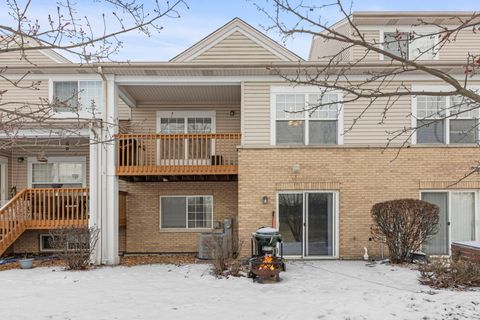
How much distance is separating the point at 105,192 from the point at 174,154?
2268 millimetres

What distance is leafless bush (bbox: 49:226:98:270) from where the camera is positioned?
10914 millimetres

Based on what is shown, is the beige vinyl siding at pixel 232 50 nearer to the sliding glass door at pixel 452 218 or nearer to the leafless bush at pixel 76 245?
the leafless bush at pixel 76 245

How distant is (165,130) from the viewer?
14227 millimetres

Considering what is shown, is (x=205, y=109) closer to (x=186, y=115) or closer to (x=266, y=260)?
(x=186, y=115)

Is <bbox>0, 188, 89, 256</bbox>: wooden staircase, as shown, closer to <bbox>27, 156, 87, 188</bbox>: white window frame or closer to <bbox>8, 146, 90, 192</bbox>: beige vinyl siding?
<bbox>27, 156, 87, 188</bbox>: white window frame

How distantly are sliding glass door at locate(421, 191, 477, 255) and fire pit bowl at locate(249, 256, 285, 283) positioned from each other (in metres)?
5.35

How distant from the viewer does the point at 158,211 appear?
14.0m

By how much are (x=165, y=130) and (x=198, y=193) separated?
2.47 m

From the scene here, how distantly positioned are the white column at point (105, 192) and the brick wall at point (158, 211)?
2.04 m

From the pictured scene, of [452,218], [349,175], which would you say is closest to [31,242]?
[349,175]

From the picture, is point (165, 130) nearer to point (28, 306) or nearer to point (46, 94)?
point (46, 94)

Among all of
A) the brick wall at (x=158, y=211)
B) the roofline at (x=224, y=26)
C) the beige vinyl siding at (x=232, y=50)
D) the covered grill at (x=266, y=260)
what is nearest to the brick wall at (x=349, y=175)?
the covered grill at (x=266, y=260)

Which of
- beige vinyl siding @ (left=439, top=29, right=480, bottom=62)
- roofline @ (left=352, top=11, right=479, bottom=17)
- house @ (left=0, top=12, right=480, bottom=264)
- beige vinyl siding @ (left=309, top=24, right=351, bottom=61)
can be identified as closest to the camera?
house @ (left=0, top=12, right=480, bottom=264)

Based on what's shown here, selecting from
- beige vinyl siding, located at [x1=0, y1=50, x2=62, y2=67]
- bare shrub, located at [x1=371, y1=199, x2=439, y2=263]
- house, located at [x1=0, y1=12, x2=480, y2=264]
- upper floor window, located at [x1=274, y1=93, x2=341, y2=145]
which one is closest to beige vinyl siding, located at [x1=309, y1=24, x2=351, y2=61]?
house, located at [x1=0, y1=12, x2=480, y2=264]
